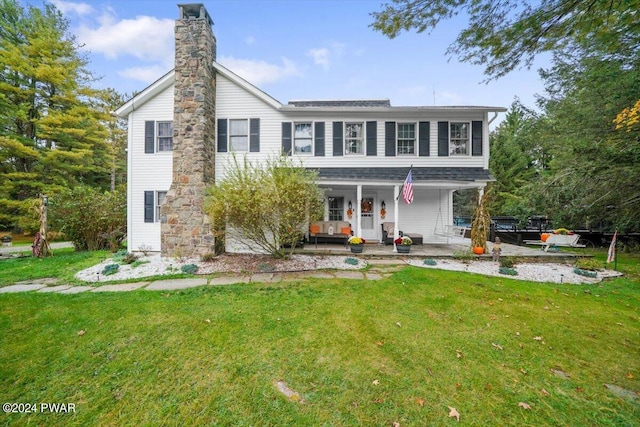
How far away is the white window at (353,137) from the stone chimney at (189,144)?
18.2 ft

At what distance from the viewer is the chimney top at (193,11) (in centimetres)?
854

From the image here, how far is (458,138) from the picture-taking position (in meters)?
10.2

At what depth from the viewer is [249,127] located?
994cm

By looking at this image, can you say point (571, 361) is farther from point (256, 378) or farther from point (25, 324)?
point (25, 324)

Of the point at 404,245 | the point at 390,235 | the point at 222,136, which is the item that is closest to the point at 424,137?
the point at 390,235

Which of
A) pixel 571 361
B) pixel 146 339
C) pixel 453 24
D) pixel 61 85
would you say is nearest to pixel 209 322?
pixel 146 339

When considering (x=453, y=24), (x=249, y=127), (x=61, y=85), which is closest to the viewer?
(x=453, y=24)

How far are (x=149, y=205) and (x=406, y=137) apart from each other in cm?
1112

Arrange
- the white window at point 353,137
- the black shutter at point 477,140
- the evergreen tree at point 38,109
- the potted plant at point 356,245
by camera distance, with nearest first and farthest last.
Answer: the potted plant at point 356,245 → the black shutter at point 477,140 → the white window at point 353,137 → the evergreen tree at point 38,109

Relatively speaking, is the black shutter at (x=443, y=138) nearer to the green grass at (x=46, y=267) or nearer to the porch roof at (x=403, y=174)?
the porch roof at (x=403, y=174)

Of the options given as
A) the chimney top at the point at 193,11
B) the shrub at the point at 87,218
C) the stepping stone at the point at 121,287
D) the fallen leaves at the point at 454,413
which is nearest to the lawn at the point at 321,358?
the fallen leaves at the point at 454,413

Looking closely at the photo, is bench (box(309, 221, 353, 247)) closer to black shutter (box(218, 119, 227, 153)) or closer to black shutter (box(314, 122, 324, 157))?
black shutter (box(314, 122, 324, 157))

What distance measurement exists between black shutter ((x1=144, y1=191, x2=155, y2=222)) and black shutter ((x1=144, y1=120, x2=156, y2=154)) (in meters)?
1.73

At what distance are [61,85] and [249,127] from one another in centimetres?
1548
